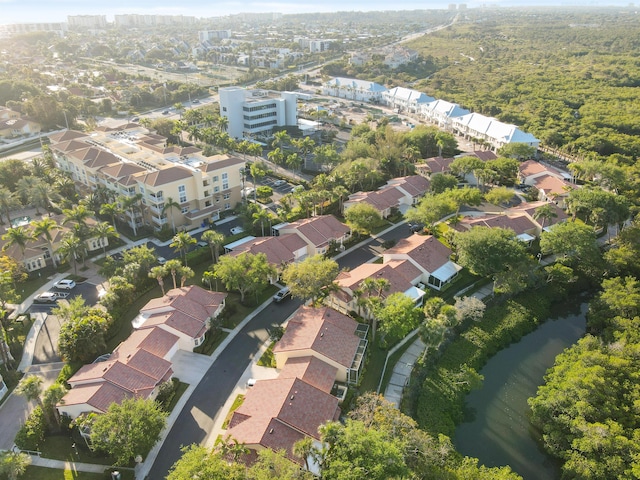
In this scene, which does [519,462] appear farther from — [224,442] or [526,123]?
[526,123]

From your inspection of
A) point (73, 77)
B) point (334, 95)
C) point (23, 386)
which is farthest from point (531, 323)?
point (73, 77)

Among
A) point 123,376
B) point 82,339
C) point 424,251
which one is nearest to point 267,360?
point 123,376

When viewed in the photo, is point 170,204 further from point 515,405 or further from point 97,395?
point 515,405

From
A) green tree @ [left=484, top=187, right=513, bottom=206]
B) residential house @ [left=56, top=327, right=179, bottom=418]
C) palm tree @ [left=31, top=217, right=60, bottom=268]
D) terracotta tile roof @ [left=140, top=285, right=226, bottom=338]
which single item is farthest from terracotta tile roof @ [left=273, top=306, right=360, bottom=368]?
green tree @ [left=484, top=187, right=513, bottom=206]

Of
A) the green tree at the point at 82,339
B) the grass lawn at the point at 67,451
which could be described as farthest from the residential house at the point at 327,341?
the green tree at the point at 82,339

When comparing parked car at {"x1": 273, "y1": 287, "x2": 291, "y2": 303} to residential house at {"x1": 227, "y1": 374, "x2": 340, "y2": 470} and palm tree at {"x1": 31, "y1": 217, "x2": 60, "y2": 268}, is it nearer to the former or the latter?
residential house at {"x1": 227, "y1": 374, "x2": 340, "y2": 470}

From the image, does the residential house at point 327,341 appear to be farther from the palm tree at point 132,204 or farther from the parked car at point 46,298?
the palm tree at point 132,204
